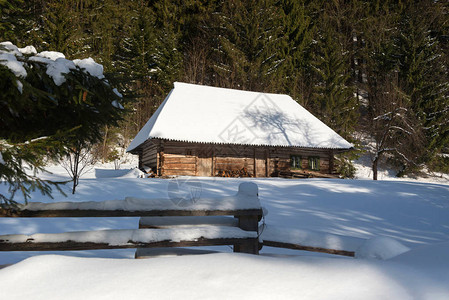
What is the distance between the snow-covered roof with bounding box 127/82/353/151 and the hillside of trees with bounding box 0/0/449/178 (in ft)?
23.8

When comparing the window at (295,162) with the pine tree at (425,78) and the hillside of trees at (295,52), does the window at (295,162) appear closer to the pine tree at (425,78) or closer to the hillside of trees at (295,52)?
the hillside of trees at (295,52)

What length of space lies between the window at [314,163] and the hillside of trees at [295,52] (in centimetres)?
692

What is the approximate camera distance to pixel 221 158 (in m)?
16.8

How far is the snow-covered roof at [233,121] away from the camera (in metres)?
15.6

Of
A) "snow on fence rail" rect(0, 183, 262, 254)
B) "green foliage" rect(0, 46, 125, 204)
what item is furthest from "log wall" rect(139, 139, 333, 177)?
"snow on fence rail" rect(0, 183, 262, 254)

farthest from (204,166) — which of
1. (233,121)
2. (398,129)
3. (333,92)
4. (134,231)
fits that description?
(398,129)

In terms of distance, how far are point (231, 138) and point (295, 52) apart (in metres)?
18.9

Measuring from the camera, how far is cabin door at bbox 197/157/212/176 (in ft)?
53.8

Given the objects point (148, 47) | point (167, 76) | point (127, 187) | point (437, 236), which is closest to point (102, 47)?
point (148, 47)

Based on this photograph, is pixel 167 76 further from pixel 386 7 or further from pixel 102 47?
pixel 386 7

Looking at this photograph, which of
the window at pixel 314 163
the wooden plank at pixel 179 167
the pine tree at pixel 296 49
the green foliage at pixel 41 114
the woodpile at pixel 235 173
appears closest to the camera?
the green foliage at pixel 41 114

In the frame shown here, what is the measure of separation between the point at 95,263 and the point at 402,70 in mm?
31359

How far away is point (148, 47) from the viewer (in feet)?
94.7

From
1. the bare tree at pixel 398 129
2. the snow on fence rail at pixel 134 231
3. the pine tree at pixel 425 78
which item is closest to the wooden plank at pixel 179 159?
the snow on fence rail at pixel 134 231
